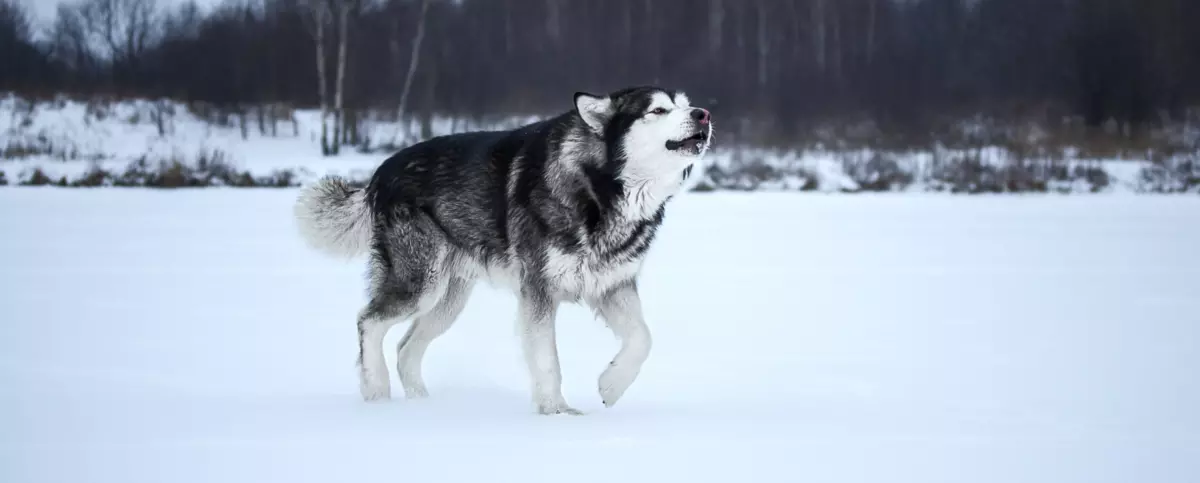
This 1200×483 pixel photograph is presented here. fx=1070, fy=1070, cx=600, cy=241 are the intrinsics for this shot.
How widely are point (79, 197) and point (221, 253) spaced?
20.2 feet

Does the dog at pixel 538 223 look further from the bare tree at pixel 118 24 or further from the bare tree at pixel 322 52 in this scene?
the bare tree at pixel 118 24

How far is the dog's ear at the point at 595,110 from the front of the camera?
15.4 feet

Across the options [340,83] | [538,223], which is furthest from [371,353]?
[340,83]

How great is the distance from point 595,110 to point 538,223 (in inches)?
22.2

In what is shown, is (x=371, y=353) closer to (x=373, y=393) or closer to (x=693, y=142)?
(x=373, y=393)

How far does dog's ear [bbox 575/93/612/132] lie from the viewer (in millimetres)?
4691

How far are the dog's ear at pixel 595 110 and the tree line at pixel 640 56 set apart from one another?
754 inches

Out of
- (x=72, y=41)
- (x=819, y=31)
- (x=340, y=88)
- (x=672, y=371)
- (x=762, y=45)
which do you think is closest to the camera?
(x=672, y=371)

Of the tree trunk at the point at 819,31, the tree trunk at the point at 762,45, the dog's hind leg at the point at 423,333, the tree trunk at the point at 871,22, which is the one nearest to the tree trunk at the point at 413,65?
the tree trunk at the point at 762,45

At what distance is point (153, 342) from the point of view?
6.57 metres

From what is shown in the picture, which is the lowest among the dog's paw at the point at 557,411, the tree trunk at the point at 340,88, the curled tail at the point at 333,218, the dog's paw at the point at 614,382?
the dog's paw at the point at 557,411

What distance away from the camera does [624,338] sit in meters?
4.92

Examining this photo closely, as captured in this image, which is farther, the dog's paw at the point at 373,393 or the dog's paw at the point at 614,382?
the dog's paw at the point at 373,393

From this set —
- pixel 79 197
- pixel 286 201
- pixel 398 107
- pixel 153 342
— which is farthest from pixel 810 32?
pixel 153 342
